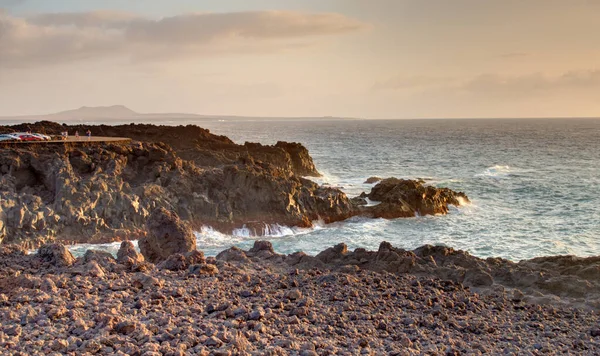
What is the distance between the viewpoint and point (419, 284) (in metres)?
12.8

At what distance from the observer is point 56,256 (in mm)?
12914

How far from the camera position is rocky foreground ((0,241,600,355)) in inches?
340

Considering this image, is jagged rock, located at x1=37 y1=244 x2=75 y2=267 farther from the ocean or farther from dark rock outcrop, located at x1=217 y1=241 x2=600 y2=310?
the ocean

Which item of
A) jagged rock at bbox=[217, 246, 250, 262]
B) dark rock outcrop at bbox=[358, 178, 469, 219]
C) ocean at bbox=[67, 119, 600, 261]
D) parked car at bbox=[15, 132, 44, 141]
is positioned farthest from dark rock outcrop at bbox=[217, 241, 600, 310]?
parked car at bbox=[15, 132, 44, 141]

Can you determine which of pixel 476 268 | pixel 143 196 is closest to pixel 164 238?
pixel 476 268

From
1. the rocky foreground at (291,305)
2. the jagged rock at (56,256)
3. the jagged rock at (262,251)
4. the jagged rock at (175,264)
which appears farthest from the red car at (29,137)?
the jagged rock at (175,264)

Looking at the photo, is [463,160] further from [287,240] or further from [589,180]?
[287,240]

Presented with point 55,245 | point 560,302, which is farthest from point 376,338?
point 55,245

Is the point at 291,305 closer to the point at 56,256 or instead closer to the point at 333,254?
the point at 333,254

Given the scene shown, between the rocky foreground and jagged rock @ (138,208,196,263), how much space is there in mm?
2144

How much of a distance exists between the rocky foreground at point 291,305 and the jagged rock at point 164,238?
2144 mm

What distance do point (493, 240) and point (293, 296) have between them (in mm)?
22029

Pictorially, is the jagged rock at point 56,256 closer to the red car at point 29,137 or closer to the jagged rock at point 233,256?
the jagged rock at point 233,256

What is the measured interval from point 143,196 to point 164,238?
15.1 metres
